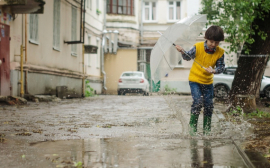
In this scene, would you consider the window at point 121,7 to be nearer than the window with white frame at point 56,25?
No

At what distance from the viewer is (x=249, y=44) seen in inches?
499

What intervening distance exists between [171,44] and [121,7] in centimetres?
3178

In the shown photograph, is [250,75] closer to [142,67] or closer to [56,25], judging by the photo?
[56,25]

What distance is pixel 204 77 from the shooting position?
7000 millimetres

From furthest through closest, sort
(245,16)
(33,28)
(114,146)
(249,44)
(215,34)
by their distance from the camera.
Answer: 1. (33,28)
2. (249,44)
3. (245,16)
4. (215,34)
5. (114,146)

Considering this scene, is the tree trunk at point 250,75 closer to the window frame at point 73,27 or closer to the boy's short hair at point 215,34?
the boy's short hair at point 215,34

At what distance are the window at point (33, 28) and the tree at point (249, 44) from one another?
889 cm

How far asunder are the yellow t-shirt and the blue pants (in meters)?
0.09

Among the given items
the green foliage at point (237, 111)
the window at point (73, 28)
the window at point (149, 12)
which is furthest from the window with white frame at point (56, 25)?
the window at point (149, 12)

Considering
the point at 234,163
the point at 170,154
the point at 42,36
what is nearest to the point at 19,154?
the point at 170,154

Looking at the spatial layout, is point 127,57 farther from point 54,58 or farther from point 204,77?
point 204,77

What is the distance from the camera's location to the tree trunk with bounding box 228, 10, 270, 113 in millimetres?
12016

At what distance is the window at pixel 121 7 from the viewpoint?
37781 mm

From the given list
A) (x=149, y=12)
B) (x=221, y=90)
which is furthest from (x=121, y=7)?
(x=221, y=90)
